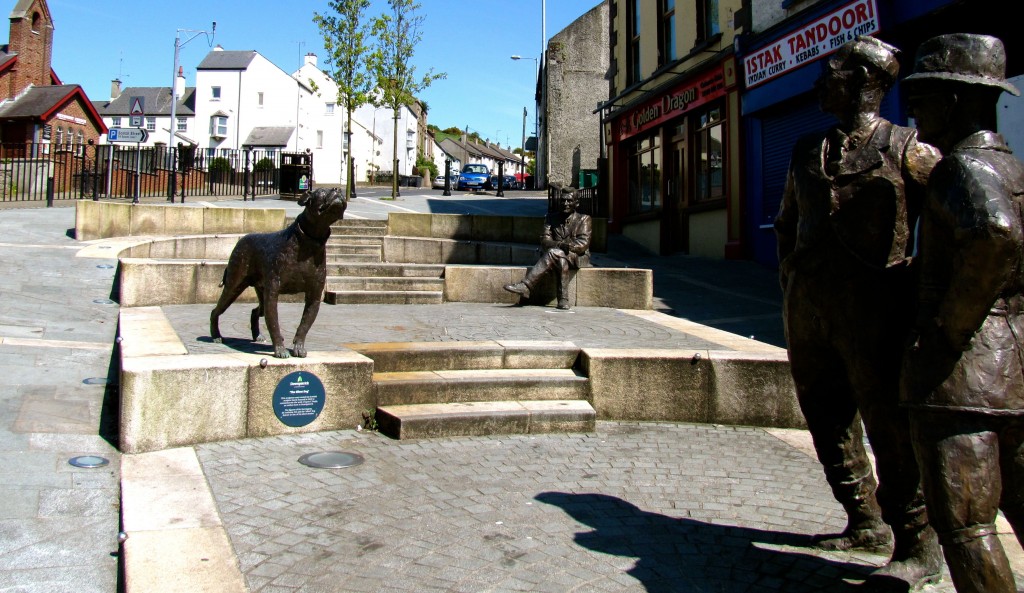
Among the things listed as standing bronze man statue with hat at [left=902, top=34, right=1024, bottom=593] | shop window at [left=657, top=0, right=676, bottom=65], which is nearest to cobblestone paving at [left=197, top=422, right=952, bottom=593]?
standing bronze man statue with hat at [left=902, top=34, right=1024, bottom=593]

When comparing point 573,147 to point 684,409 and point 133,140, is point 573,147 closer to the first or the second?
point 133,140

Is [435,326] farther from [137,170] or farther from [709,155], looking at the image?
[137,170]

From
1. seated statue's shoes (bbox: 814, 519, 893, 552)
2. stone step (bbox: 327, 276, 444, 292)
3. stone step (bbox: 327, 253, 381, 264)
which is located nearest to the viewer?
seated statue's shoes (bbox: 814, 519, 893, 552)

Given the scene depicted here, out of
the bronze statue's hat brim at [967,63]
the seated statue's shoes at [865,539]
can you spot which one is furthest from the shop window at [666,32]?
the bronze statue's hat brim at [967,63]

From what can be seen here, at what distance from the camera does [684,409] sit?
20.8 ft

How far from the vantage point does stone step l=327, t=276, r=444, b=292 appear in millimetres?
11273

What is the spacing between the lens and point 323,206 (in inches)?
219

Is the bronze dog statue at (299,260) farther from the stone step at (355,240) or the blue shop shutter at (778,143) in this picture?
the blue shop shutter at (778,143)

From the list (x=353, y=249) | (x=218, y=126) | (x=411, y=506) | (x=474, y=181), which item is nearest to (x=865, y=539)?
(x=411, y=506)

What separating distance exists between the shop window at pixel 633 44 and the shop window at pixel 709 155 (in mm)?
4476

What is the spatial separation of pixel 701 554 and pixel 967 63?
2.31 meters

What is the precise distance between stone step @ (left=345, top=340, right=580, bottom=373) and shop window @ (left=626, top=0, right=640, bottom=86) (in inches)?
687

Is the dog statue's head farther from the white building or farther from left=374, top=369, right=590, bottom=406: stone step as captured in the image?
the white building

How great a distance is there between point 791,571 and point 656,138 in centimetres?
1897
